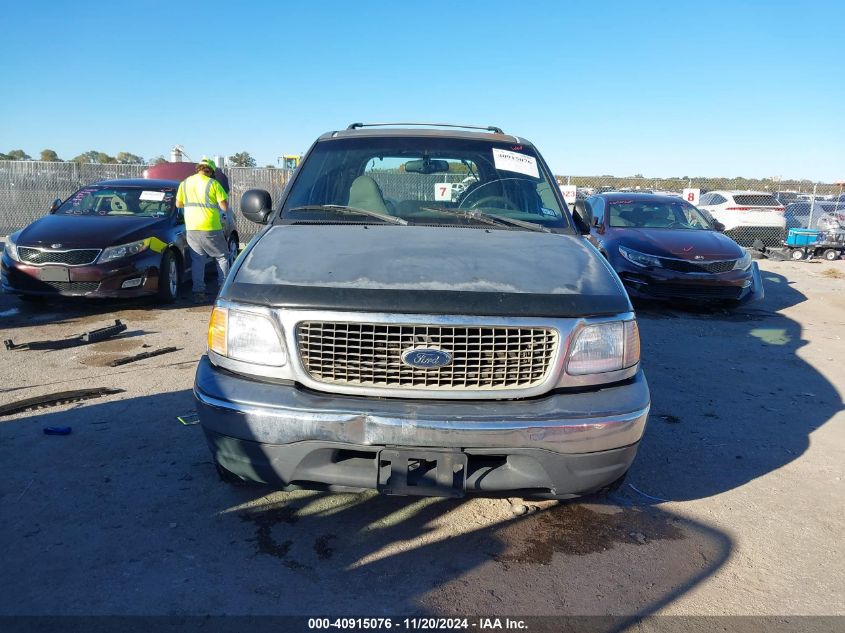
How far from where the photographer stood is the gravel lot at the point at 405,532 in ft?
8.62

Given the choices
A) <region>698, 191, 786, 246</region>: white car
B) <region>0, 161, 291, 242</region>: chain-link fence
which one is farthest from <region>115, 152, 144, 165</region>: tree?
<region>698, 191, 786, 246</region>: white car

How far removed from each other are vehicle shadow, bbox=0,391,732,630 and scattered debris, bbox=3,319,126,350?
104 inches

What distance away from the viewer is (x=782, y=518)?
339cm

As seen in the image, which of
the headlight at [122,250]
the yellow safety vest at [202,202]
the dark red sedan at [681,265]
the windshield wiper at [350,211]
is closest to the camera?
the windshield wiper at [350,211]

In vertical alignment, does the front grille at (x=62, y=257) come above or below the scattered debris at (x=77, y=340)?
above

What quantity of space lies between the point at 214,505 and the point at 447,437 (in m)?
1.41

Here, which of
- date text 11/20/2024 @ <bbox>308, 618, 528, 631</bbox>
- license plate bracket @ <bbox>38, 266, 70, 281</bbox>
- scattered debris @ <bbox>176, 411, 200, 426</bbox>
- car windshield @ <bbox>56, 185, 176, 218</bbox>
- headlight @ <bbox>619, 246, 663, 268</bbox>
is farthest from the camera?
car windshield @ <bbox>56, 185, 176, 218</bbox>

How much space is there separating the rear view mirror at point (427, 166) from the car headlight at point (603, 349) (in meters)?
2.00

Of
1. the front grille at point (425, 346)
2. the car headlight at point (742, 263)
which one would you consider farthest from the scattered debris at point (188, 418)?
the car headlight at point (742, 263)

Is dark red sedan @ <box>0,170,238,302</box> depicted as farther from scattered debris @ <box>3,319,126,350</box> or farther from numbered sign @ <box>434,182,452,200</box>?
numbered sign @ <box>434,182,452,200</box>

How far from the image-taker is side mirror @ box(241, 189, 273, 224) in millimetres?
4281

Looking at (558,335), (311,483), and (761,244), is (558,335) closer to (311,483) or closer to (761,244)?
(311,483)

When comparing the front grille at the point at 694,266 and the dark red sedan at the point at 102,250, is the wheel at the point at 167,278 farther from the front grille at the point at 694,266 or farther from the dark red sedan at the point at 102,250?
the front grille at the point at 694,266

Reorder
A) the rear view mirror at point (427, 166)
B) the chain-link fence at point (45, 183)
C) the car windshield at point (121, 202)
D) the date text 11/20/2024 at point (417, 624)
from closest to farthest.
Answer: the date text 11/20/2024 at point (417, 624)
the rear view mirror at point (427, 166)
the car windshield at point (121, 202)
the chain-link fence at point (45, 183)
